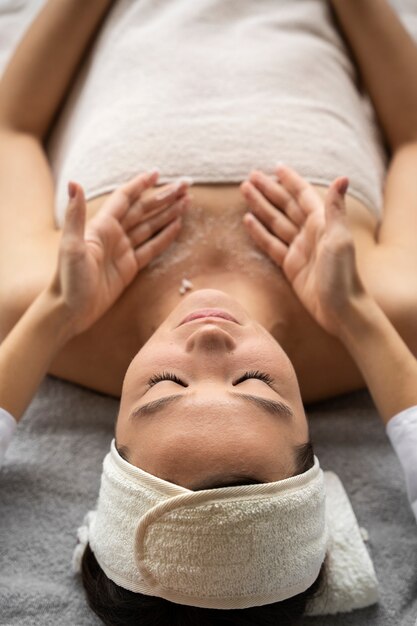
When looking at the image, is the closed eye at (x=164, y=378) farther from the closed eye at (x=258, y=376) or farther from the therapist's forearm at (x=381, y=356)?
the therapist's forearm at (x=381, y=356)

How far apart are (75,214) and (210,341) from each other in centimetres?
34

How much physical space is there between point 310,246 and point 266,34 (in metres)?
0.51

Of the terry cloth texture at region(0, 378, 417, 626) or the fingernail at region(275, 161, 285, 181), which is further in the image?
the fingernail at region(275, 161, 285, 181)

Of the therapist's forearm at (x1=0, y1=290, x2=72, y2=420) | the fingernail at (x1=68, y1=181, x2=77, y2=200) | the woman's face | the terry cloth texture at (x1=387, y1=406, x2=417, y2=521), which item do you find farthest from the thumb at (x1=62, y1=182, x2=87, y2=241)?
the terry cloth texture at (x1=387, y1=406, x2=417, y2=521)

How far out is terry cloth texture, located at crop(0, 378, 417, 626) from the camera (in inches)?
43.6

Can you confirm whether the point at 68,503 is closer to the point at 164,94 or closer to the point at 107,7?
the point at 164,94

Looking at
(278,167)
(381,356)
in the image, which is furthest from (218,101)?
Result: (381,356)

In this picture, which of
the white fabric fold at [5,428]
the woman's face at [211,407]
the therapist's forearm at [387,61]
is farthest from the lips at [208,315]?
the therapist's forearm at [387,61]

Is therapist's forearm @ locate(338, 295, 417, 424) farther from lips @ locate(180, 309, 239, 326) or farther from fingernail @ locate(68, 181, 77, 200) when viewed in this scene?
fingernail @ locate(68, 181, 77, 200)

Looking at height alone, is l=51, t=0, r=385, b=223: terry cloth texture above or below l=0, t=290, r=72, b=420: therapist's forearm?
above

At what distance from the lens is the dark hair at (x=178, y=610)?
924 mm

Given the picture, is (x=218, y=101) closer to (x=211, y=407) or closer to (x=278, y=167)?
(x=278, y=167)

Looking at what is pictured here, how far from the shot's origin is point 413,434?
112cm

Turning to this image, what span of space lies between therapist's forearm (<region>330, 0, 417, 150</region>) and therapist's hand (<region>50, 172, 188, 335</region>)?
0.53 metres
